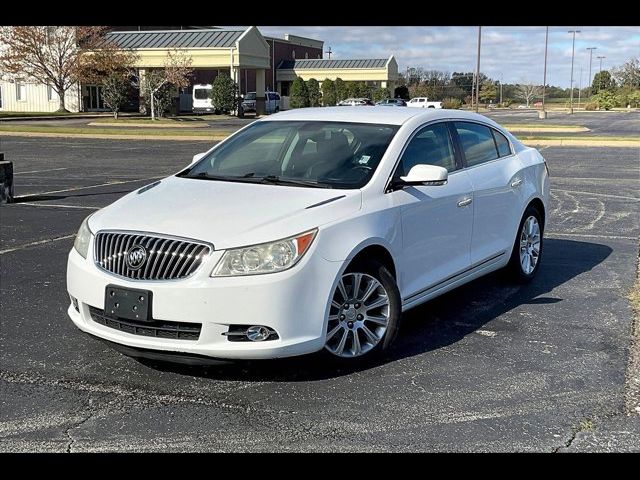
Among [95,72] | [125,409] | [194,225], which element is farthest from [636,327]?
[95,72]

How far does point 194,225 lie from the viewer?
4438 mm

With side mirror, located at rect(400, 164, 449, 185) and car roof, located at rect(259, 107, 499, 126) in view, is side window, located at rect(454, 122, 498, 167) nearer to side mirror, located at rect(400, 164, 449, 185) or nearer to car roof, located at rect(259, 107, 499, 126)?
car roof, located at rect(259, 107, 499, 126)

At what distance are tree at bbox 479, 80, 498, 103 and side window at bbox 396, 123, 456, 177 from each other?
306ft

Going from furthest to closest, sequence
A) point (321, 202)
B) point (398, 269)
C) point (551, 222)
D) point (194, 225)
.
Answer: point (551, 222) < point (398, 269) < point (321, 202) < point (194, 225)

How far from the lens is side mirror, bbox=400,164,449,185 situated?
5.11 m

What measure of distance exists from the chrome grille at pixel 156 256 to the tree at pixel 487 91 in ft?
313

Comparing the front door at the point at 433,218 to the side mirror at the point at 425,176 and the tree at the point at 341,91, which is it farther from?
the tree at the point at 341,91

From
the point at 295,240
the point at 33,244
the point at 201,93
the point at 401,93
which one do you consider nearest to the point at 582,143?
the point at 33,244

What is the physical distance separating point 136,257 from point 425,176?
203 cm

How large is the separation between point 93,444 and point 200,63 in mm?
59314

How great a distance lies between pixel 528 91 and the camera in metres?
101

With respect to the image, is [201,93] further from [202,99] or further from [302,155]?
[302,155]
